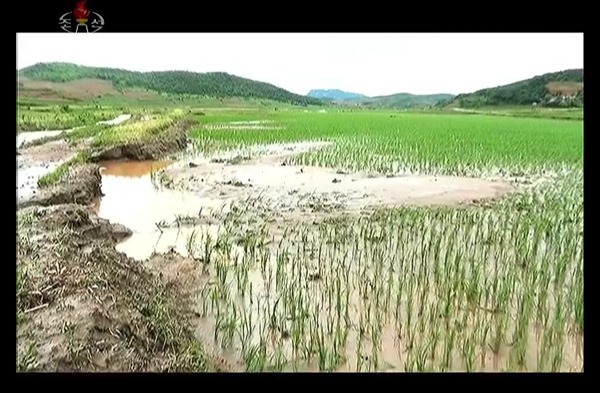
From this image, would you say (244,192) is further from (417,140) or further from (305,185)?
(417,140)

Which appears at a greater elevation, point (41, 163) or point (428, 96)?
point (428, 96)

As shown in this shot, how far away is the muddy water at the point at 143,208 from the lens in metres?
2.59

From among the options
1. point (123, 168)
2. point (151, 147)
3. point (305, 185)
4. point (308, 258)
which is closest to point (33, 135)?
point (123, 168)

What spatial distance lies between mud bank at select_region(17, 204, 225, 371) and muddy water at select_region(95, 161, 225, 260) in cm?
19

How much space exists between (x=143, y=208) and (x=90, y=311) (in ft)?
2.55

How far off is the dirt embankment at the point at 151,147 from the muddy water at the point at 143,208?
0.18 ft

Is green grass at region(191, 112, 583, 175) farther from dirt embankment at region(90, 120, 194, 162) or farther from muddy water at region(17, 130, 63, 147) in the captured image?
muddy water at region(17, 130, 63, 147)

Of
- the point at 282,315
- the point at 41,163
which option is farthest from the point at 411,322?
the point at 41,163

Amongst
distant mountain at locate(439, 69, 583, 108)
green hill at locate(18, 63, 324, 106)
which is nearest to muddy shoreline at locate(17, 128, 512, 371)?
green hill at locate(18, 63, 324, 106)

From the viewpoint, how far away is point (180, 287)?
7.92 ft

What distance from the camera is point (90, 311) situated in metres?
2.06
